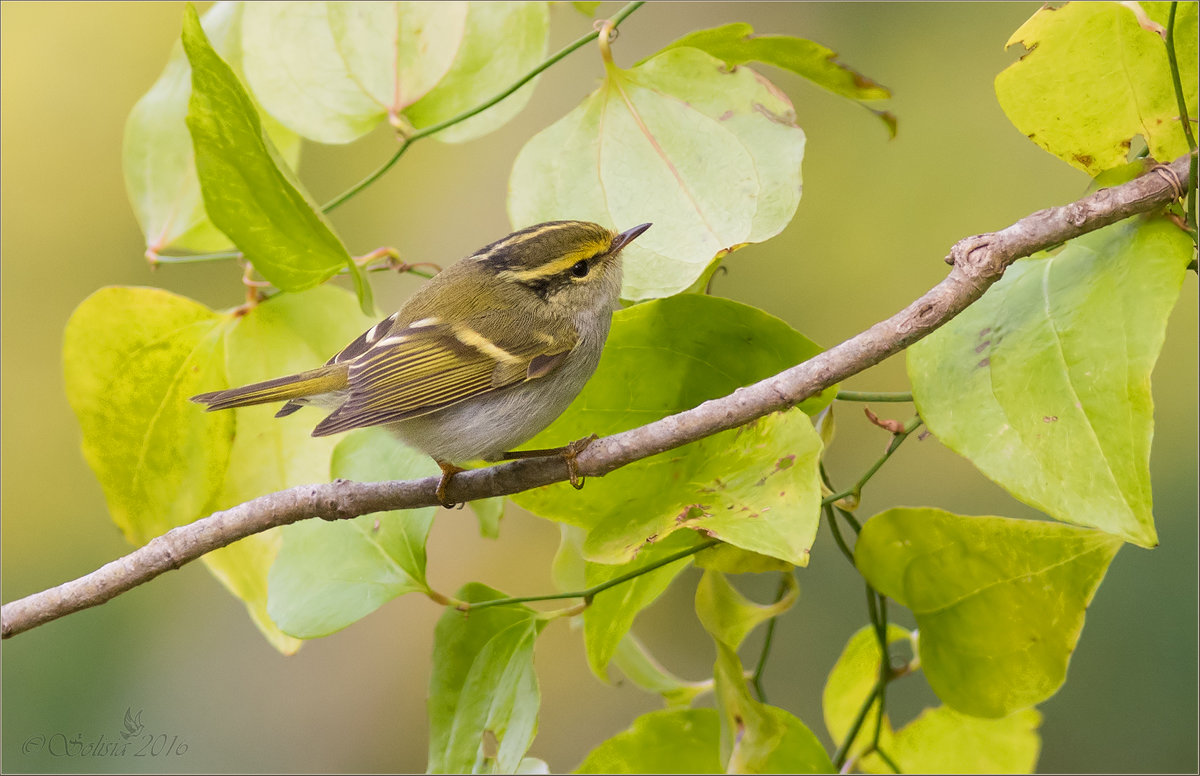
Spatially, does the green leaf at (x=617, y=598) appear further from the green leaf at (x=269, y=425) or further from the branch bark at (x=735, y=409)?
the green leaf at (x=269, y=425)

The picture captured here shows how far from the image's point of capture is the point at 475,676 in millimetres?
A: 1265

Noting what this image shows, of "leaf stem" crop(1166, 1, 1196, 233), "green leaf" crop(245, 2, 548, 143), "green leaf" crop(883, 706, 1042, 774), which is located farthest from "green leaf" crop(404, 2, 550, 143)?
"green leaf" crop(883, 706, 1042, 774)

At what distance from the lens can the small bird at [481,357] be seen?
4.94ft

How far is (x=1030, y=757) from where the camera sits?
1517mm

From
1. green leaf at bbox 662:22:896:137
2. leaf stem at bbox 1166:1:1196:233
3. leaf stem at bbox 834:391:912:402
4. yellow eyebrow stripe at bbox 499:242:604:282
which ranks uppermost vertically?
green leaf at bbox 662:22:896:137

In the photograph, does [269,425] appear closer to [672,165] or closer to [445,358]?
[445,358]

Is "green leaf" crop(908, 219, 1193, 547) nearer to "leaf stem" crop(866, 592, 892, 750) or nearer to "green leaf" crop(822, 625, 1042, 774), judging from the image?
"leaf stem" crop(866, 592, 892, 750)

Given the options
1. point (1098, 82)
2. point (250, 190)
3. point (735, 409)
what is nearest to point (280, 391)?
point (250, 190)

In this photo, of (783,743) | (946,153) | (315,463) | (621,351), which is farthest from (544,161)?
(946,153)

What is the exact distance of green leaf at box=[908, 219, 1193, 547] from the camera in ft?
3.08

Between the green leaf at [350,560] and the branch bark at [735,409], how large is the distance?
12 cm

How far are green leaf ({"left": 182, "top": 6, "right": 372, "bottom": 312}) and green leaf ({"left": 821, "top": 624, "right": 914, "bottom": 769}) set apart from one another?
2.92 feet

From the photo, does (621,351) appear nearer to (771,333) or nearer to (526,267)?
(771,333)

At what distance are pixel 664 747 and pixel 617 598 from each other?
0.28 meters
